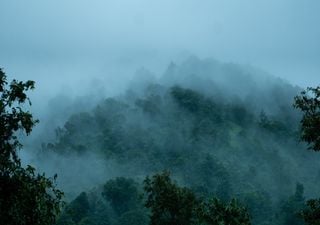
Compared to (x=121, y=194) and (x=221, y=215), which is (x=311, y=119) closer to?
(x=221, y=215)

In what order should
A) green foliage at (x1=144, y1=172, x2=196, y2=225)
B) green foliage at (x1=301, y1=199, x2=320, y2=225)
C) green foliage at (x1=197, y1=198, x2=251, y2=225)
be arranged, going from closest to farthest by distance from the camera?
green foliage at (x1=301, y1=199, x2=320, y2=225), green foliage at (x1=197, y1=198, x2=251, y2=225), green foliage at (x1=144, y1=172, x2=196, y2=225)

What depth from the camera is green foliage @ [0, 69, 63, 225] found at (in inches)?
752

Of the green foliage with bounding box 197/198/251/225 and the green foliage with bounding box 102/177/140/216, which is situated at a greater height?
the green foliage with bounding box 102/177/140/216

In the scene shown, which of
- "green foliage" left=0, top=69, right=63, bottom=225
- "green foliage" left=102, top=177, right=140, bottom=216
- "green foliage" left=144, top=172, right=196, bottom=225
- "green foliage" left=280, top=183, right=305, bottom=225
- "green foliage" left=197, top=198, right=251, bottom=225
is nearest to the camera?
"green foliage" left=0, top=69, right=63, bottom=225

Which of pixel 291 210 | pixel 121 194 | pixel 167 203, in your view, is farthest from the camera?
pixel 121 194

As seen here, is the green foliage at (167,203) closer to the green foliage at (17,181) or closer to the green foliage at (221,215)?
the green foliage at (221,215)

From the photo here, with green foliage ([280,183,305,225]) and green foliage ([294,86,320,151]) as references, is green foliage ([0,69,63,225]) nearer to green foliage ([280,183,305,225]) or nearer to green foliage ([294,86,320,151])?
green foliage ([294,86,320,151])

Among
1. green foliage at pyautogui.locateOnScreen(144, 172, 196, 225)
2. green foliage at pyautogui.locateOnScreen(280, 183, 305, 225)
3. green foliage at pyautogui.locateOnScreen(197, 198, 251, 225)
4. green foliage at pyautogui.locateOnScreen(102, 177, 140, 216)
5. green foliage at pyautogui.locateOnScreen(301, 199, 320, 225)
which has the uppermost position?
green foliage at pyautogui.locateOnScreen(102, 177, 140, 216)

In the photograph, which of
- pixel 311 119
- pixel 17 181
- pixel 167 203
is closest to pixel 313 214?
pixel 311 119

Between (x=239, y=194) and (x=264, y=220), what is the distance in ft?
63.2

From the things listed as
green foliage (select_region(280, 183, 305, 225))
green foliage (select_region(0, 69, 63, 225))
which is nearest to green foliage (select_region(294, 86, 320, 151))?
green foliage (select_region(0, 69, 63, 225))

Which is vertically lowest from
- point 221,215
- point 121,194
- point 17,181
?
point 17,181

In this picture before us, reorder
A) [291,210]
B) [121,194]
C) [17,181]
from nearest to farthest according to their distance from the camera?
1. [17,181]
2. [291,210]
3. [121,194]

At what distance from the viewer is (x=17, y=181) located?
19.2m
